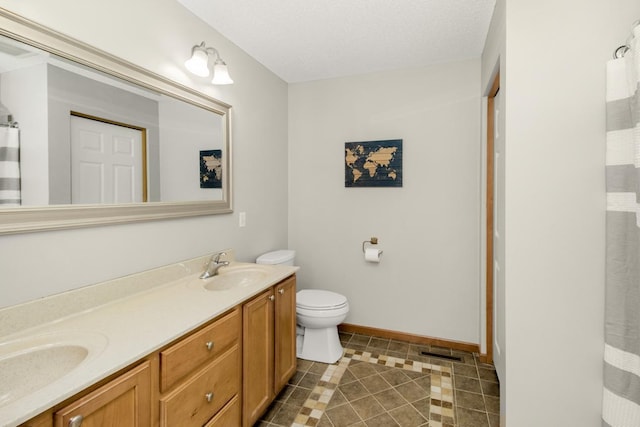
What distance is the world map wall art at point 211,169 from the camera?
2.10m

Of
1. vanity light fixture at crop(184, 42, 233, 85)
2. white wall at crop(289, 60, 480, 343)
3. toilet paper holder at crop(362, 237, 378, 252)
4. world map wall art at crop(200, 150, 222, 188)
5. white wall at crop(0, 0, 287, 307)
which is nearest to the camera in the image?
white wall at crop(0, 0, 287, 307)

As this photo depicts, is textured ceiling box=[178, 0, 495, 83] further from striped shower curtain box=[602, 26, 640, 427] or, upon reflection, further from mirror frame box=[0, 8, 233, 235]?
striped shower curtain box=[602, 26, 640, 427]

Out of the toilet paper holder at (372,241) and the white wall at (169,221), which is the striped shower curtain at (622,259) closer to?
the toilet paper holder at (372,241)

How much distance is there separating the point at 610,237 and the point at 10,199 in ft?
7.82

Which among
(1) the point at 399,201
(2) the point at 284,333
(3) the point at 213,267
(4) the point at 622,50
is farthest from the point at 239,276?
(4) the point at 622,50

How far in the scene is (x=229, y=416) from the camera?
150 centimetres

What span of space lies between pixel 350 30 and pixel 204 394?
7.57 feet

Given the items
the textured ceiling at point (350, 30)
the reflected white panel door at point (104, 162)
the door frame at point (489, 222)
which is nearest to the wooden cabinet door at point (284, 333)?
the reflected white panel door at point (104, 162)

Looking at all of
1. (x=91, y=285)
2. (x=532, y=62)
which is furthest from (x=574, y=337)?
(x=91, y=285)

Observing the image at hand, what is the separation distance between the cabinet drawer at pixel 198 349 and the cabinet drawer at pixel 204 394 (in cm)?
4

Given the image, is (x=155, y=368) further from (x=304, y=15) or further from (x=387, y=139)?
(x=387, y=139)

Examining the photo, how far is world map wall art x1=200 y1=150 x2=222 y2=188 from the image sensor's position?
2098mm

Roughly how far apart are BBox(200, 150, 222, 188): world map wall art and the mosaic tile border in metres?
1.55

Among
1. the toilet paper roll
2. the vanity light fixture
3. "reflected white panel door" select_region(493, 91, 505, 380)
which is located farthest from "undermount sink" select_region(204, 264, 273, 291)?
"reflected white panel door" select_region(493, 91, 505, 380)
